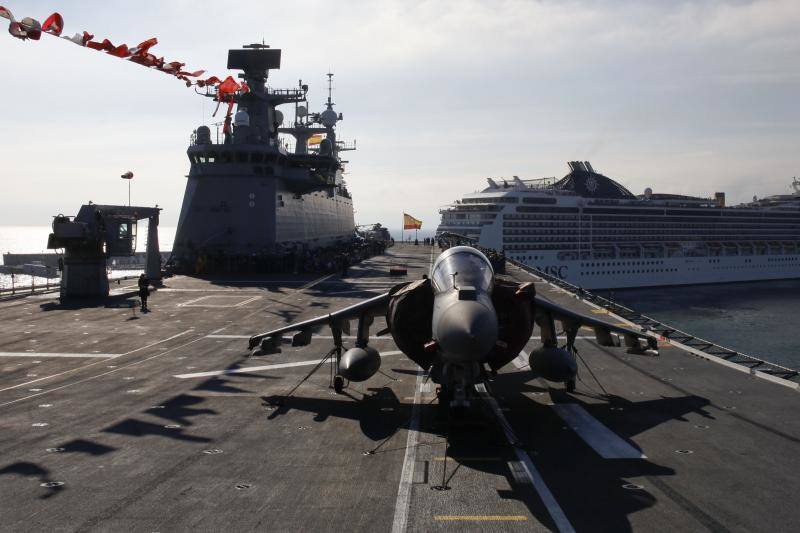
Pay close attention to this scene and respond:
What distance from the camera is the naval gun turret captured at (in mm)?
42031

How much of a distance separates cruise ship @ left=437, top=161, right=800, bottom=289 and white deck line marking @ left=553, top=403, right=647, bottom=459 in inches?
3095

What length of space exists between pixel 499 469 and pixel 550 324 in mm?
7340

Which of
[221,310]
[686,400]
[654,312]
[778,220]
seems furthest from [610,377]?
[778,220]

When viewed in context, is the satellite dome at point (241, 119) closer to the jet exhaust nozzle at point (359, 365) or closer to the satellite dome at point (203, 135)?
the satellite dome at point (203, 135)

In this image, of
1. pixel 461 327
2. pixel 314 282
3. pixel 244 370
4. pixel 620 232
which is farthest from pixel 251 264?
pixel 620 232

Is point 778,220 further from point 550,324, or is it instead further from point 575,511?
point 575,511

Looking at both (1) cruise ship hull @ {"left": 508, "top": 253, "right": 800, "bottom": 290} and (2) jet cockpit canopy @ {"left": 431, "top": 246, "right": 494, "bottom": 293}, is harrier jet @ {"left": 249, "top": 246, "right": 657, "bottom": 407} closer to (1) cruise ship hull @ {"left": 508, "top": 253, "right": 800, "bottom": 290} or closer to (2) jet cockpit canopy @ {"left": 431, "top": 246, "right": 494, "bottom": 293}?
(2) jet cockpit canopy @ {"left": 431, "top": 246, "right": 494, "bottom": 293}

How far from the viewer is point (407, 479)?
12.3 m

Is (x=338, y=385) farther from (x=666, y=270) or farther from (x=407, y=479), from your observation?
(x=666, y=270)

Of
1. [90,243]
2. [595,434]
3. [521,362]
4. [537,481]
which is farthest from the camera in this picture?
[90,243]

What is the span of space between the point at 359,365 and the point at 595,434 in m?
6.49

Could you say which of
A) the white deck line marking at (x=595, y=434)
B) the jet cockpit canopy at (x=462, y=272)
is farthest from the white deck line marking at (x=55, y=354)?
the white deck line marking at (x=595, y=434)

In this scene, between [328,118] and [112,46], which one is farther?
[328,118]

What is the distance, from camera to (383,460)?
1341 cm
